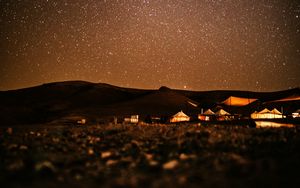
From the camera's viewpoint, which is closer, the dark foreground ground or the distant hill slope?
the dark foreground ground

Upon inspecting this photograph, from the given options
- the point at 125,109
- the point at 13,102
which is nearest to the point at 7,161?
the point at 125,109

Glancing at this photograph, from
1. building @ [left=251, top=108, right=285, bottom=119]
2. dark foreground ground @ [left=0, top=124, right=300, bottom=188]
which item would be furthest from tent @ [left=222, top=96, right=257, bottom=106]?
dark foreground ground @ [left=0, top=124, right=300, bottom=188]

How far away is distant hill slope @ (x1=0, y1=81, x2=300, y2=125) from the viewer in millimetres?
49109

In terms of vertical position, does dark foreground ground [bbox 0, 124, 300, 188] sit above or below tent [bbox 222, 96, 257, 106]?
below

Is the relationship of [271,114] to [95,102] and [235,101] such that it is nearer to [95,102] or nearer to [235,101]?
[235,101]

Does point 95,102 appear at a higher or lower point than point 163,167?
higher

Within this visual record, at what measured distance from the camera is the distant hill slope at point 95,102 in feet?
161

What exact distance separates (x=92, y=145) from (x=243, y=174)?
507 centimetres

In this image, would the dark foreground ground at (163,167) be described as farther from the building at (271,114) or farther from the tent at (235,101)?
the tent at (235,101)

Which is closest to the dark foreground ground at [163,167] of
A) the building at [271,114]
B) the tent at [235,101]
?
the building at [271,114]

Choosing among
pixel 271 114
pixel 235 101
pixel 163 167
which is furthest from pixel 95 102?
pixel 163 167

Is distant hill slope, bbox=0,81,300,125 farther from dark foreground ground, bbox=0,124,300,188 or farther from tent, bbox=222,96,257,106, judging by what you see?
dark foreground ground, bbox=0,124,300,188

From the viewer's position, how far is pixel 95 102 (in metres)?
→ 76.1

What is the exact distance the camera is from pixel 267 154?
6262 millimetres
